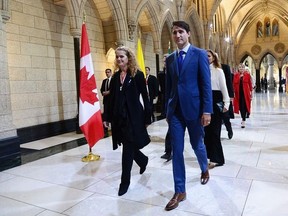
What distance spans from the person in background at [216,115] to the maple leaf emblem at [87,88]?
1804 mm

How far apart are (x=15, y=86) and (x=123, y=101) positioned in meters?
4.00

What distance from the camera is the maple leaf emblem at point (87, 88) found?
415 cm

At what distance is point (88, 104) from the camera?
13.6 feet

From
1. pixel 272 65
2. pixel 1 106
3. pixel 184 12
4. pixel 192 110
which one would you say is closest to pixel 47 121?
pixel 1 106

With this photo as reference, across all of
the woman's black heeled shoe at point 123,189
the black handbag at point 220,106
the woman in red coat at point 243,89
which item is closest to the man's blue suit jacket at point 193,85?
the woman's black heeled shoe at point 123,189

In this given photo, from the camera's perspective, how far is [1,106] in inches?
159

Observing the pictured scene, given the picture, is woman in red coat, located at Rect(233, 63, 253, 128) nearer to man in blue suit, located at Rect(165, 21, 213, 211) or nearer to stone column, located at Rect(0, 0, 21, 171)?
man in blue suit, located at Rect(165, 21, 213, 211)

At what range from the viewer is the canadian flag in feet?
13.4

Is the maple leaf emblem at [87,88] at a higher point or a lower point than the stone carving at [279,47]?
lower

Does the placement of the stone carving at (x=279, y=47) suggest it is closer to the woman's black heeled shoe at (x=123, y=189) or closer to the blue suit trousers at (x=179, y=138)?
the blue suit trousers at (x=179, y=138)

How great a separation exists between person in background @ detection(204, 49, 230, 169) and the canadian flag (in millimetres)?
1681

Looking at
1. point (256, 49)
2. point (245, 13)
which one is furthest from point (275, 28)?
point (245, 13)

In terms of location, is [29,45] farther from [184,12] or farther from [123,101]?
[184,12]

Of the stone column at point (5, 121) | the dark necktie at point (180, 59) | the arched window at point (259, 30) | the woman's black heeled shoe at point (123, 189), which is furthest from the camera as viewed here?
the arched window at point (259, 30)
